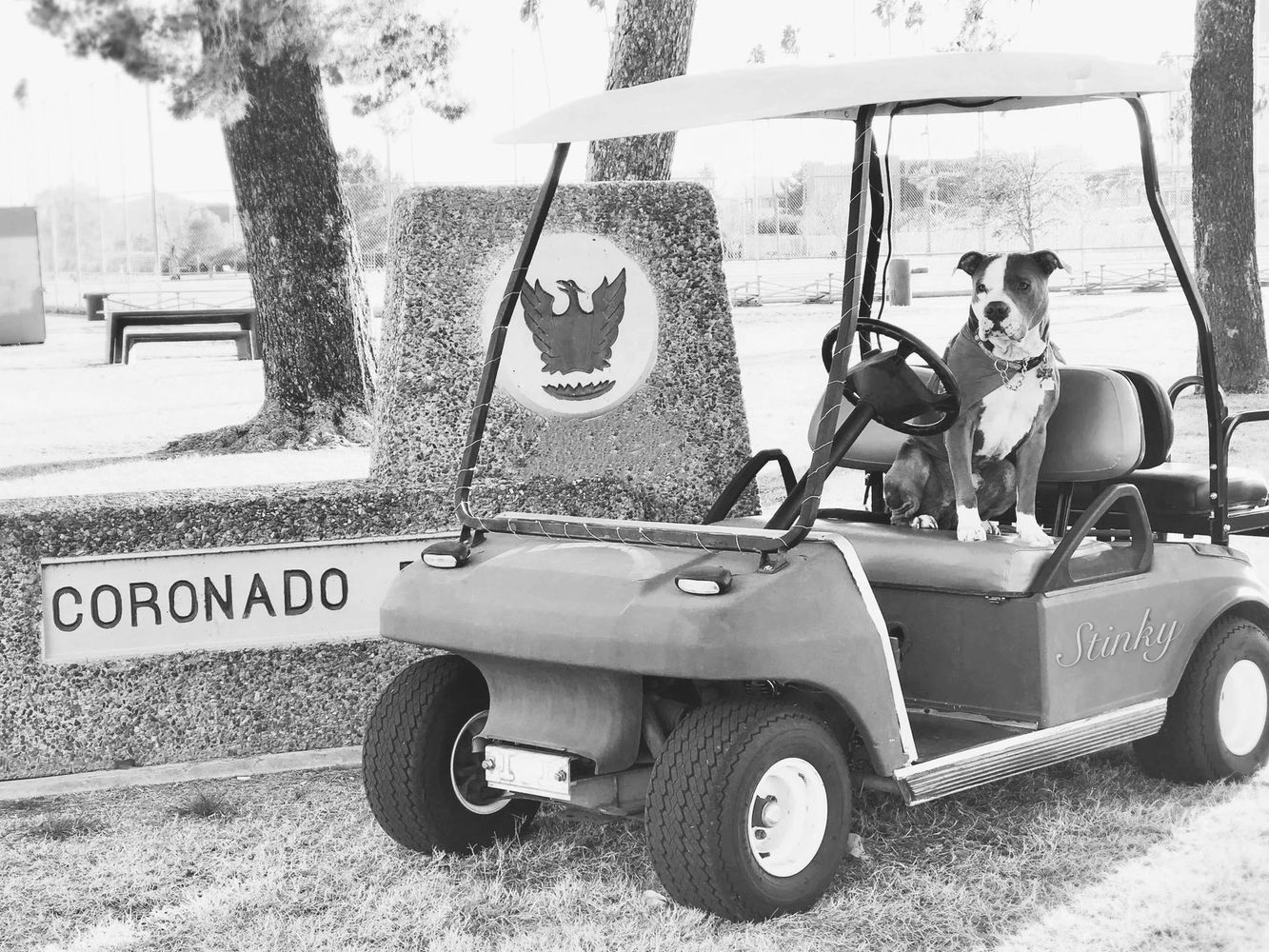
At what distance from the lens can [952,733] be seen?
380 cm

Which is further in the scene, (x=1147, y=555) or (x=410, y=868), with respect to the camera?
(x=1147, y=555)

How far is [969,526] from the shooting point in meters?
3.96

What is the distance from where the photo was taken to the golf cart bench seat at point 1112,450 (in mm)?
4066

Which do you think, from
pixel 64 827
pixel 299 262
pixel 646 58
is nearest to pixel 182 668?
pixel 64 827

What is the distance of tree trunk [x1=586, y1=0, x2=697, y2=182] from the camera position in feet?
28.5

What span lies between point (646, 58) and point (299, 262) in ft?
7.80

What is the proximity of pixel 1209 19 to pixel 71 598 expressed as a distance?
11043 millimetres

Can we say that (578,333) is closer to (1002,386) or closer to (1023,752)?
(1002,386)

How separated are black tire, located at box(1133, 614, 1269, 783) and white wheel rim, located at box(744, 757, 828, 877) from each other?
51.4 inches

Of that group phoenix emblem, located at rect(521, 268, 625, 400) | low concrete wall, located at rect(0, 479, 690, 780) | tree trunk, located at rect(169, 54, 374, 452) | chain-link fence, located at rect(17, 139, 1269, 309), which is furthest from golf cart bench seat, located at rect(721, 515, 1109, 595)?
chain-link fence, located at rect(17, 139, 1269, 309)

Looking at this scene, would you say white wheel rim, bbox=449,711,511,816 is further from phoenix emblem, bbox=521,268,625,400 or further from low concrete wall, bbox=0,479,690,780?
phoenix emblem, bbox=521,268,625,400

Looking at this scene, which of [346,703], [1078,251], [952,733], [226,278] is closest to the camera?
[952,733]

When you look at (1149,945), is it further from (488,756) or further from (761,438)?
(761,438)

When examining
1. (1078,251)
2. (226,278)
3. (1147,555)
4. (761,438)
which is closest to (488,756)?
(1147,555)
